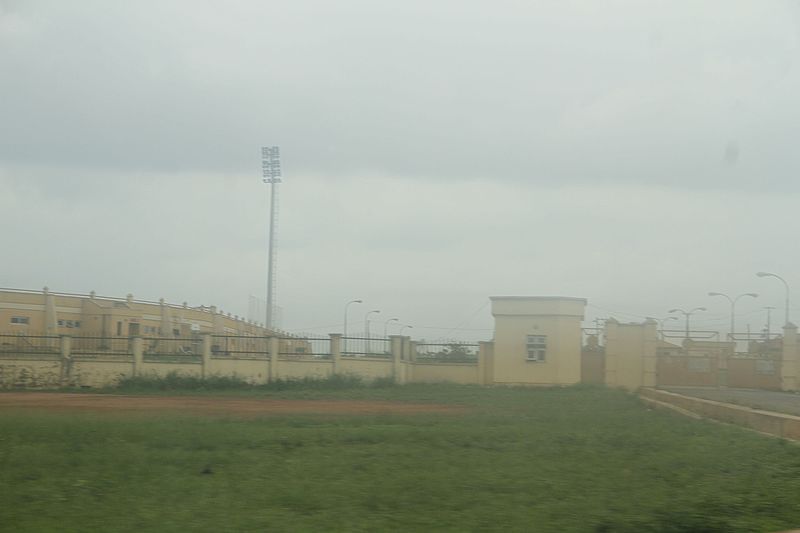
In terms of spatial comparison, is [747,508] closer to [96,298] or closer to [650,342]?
[650,342]

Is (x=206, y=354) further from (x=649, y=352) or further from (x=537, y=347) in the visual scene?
(x=649, y=352)

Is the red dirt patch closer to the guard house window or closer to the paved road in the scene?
the paved road

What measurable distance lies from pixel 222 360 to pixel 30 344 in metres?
9.39

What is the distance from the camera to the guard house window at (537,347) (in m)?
50.2

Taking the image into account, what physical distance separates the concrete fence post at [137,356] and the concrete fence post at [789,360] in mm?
34302

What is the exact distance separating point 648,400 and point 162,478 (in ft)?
77.8

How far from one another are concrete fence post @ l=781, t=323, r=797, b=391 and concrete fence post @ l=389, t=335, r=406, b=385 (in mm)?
21119

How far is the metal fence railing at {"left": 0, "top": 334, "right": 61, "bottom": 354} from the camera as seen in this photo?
4178 cm

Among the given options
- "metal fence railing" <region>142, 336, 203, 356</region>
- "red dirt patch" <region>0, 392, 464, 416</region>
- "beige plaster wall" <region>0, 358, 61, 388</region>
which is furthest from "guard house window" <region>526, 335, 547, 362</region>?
"beige plaster wall" <region>0, 358, 61, 388</region>

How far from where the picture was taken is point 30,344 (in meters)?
42.5

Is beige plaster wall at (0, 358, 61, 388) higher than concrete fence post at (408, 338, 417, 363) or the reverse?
the reverse

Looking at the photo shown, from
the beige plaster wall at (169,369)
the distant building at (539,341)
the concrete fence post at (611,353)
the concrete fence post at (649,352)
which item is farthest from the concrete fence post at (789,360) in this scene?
the beige plaster wall at (169,369)

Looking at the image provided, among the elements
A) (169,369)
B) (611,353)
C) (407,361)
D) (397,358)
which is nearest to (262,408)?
(169,369)

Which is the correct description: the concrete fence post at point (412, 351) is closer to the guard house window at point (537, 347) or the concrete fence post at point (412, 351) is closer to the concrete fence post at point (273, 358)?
the guard house window at point (537, 347)
